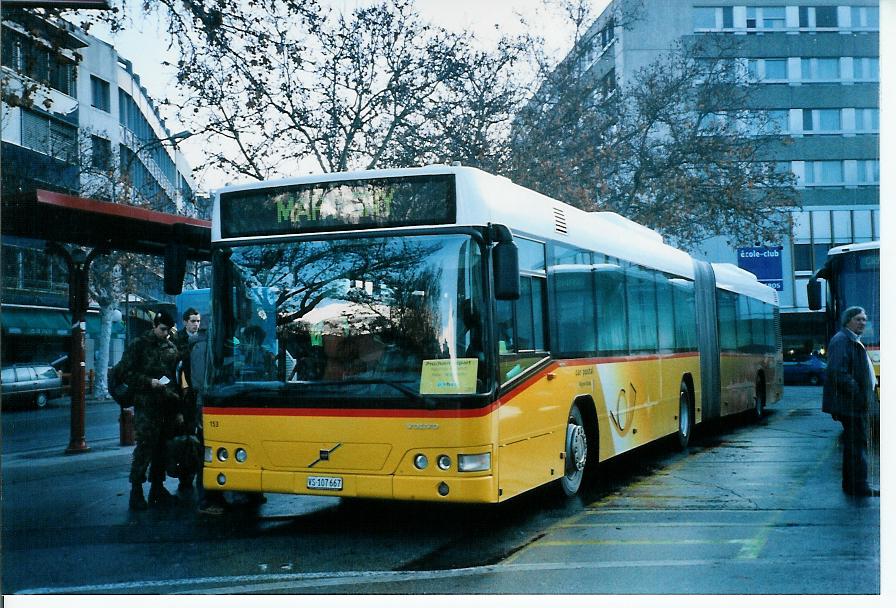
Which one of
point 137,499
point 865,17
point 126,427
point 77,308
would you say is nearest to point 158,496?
point 137,499

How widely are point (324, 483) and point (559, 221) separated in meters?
3.51

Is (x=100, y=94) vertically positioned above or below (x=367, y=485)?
above

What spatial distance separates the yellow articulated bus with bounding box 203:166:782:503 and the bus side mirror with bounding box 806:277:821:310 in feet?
14.8

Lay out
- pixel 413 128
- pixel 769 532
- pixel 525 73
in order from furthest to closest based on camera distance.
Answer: pixel 525 73 → pixel 413 128 → pixel 769 532

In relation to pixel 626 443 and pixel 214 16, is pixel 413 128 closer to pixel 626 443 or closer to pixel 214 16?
pixel 214 16

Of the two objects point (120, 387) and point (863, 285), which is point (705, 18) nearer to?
point (863, 285)

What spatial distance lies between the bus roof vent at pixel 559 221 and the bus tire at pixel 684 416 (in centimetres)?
489

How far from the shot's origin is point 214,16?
12.9m

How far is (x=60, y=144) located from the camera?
583 inches

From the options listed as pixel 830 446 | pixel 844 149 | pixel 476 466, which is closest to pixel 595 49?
pixel 830 446

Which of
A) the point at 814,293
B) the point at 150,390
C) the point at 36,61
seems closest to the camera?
the point at 150,390

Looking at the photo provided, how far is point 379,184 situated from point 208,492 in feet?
11.2

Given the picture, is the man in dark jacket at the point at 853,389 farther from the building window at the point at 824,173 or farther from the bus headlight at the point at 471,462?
the bus headlight at the point at 471,462

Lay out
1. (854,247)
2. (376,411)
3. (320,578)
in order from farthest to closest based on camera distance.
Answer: (854,247)
(376,411)
(320,578)
